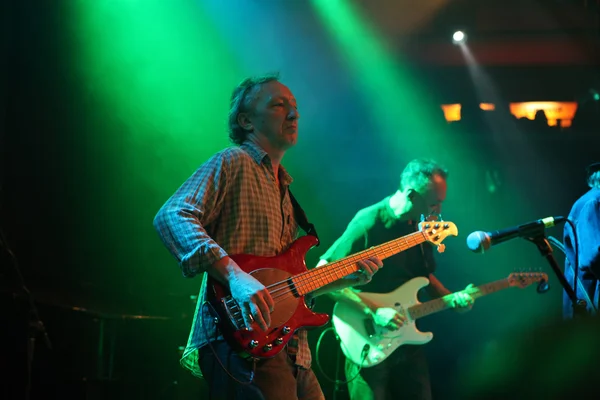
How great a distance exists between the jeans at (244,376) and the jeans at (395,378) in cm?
203

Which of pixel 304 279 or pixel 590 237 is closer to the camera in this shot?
pixel 304 279

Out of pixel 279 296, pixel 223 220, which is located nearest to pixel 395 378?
pixel 279 296

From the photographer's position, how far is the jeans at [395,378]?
4453mm

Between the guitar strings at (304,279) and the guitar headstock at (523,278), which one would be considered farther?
the guitar headstock at (523,278)

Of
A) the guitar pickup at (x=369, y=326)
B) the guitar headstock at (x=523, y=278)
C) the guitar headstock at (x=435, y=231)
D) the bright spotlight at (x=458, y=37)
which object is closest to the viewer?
the guitar headstock at (x=435, y=231)

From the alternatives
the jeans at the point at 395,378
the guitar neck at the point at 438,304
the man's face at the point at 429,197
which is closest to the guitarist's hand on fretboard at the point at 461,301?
the guitar neck at the point at 438,304

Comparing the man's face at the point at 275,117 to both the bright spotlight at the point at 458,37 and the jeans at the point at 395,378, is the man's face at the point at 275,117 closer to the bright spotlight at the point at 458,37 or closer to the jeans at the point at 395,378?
the jeans at the point at 395,378

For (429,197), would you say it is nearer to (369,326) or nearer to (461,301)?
(461,301)

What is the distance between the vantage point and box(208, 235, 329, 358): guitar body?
236 centimetres

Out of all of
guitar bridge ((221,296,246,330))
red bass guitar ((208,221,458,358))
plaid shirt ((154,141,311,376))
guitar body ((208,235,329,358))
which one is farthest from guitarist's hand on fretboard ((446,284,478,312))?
guitar bridge ((221,296,246,330))

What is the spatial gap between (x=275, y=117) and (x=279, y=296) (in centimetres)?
97

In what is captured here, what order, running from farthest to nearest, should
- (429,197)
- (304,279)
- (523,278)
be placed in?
(523,278) < (429,197) < (304,279)

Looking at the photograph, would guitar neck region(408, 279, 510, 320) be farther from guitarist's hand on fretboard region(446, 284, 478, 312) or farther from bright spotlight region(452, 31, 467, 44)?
bright spotlight region(452, 31, 467, 44)

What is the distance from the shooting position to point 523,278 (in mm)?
5328
